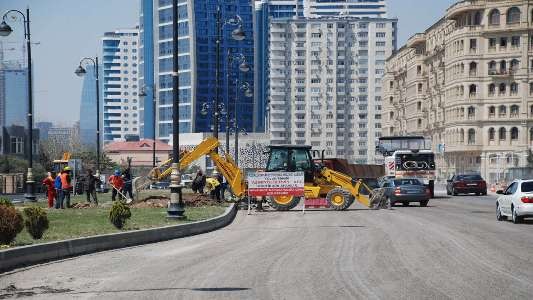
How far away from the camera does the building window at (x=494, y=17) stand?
343 feet

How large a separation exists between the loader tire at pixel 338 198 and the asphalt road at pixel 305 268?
49.0 ft

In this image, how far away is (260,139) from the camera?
7810 inches

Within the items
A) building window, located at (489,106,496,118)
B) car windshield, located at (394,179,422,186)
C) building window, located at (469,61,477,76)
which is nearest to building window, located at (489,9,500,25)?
building window, located at (469,61,477,76)

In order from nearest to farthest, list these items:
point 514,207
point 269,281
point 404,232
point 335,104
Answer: point 269,281
point 404,232
point 514,207
point 335,104

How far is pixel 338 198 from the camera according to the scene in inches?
1615

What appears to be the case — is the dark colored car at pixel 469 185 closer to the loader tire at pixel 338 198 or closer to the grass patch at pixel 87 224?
the loader tire at pixel 338 198

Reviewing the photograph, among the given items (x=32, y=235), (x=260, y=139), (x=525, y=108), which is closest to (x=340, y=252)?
(x=32, y=235)

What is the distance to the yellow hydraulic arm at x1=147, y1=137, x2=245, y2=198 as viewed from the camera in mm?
41844

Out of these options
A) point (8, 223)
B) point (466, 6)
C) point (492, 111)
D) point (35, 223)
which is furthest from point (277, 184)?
point (466, 6)

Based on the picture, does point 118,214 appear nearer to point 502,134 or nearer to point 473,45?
point 502,134

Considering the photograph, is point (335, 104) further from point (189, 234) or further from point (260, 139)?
point (189, 234)

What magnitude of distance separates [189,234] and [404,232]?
6.04 m

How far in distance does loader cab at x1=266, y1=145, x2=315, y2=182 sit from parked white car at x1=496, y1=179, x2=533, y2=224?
12.5 m

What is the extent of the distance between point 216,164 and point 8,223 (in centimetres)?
2473
